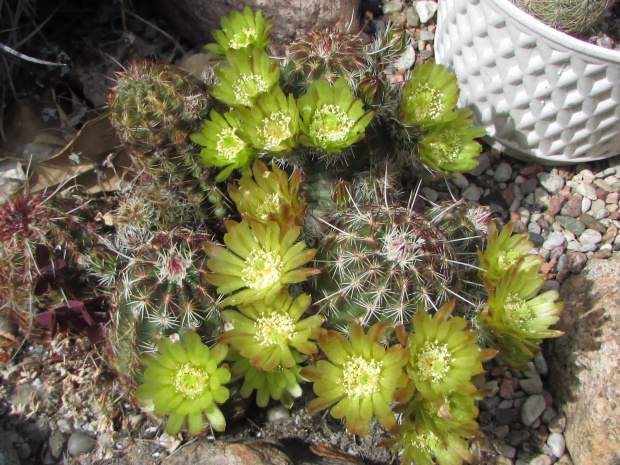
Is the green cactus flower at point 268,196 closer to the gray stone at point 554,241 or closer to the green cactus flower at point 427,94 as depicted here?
the green cactus flower at point 427,94

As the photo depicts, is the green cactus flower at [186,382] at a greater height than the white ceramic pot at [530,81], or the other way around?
the white ceramic pot at [530,81]

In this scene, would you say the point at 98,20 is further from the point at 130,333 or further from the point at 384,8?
the point at 130,333

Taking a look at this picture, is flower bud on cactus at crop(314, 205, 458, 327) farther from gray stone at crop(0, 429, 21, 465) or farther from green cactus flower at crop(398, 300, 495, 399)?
gray stone at crop(0, 429, 21, 465)

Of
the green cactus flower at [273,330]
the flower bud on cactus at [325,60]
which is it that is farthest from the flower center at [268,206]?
the flower bud on cactus at [325,60]

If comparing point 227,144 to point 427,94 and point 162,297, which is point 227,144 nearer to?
point 162,297

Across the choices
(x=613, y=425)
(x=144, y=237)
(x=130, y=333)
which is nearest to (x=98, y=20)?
(x=144, y=237)

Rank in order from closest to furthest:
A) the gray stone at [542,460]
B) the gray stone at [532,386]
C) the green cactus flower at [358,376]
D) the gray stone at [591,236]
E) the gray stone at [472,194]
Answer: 1. the green cactus flower at [358,376]
2. the gray stone at [542,460]
3. the gray stone at [532,386]
4. the gray stone at [591,236]
5. the gray stone at [472,194]
